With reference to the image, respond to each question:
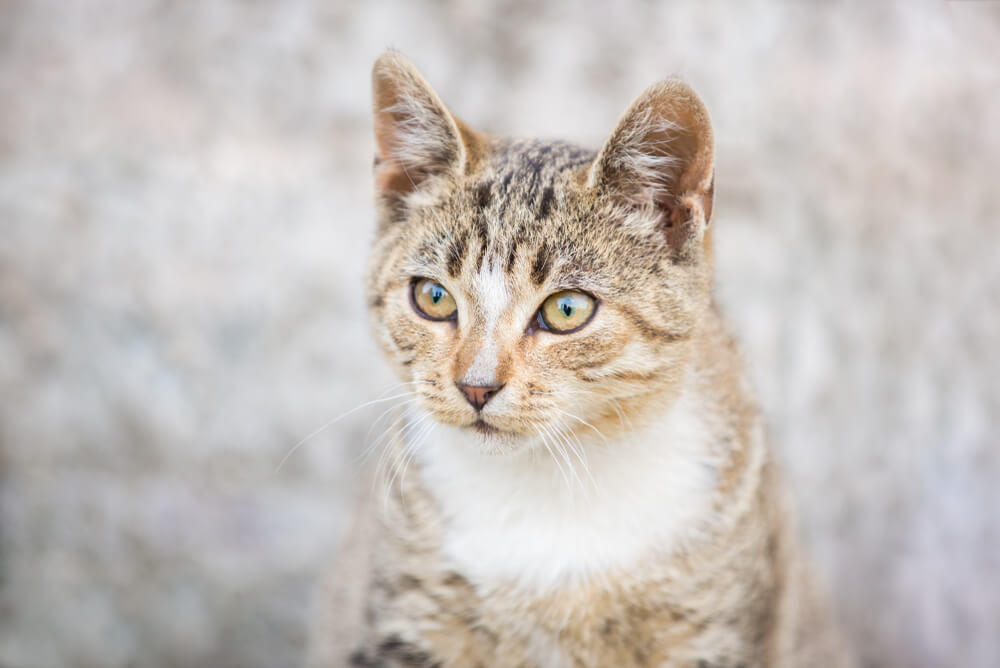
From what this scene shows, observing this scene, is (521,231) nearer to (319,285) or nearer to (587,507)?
(587,507)

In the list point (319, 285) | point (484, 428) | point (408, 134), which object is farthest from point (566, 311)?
point (319, 285)

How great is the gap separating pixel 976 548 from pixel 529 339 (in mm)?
2162

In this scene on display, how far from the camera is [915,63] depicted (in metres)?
2.72

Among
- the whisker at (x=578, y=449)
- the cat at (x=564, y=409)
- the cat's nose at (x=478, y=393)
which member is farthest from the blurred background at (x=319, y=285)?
the cat's nose at (x=478, y=393)

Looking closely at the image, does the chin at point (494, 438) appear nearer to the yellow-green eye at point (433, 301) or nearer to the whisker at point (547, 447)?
the whisker at point (547, 447)

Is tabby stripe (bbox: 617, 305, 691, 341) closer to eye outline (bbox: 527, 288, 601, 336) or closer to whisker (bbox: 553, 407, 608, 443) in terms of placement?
eye outline (bbox: 527, 288, 601, 336)

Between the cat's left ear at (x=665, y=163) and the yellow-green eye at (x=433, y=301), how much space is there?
38cm

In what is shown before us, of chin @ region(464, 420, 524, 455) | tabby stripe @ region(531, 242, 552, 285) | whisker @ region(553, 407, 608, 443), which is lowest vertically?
chin @ region(464, 420, 524, 455)

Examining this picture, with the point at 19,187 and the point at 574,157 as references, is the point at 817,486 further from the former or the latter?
the point at 19,187

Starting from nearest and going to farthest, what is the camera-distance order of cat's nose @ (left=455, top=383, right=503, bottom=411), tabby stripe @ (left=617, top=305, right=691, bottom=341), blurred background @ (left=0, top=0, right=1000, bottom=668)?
cat's nose @ (left=455, top=383, right=503, bottom=411)
tabby stripe @ (left=617, top=305, right=691, bottom=341)
blurred background @ (left=0, top=0, right=1000, bottom=668)

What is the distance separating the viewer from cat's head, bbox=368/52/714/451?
157cm

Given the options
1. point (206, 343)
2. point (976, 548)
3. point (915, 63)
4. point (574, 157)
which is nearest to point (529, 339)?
point (574, 157)

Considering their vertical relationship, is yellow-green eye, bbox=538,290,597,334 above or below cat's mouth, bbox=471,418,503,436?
above

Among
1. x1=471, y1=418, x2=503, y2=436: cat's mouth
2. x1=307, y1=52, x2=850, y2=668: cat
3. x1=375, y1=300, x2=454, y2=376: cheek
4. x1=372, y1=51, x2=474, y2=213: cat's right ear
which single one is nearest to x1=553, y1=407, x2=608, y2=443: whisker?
x1=307, y1=52, x2=850, y2=668: cat
